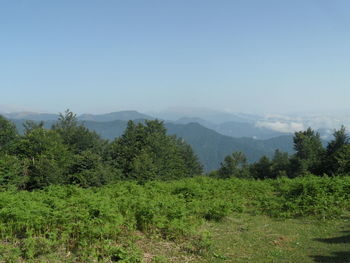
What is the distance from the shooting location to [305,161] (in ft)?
169

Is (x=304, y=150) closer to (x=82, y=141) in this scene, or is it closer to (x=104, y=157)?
(x=104, y=157)

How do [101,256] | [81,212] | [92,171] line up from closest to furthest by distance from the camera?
1. [101,256]
2. [81,212]
3. [92,171]

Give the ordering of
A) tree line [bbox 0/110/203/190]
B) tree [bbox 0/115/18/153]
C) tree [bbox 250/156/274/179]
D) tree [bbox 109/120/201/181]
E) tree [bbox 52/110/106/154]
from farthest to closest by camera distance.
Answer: tree [bbox 250/156/274/179] < tree [bbox 52/110/106/154] < tree [bbox 109/120/201/181] < tree [bbox 0/115/18/153] < tree line [bbox 0/110/203/190]

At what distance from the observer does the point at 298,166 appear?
53688 mm

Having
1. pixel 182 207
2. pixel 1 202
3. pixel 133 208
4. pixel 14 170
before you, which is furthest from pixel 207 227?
pixel 14 170

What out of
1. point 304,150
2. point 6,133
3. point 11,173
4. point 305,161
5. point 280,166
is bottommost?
point 280,166

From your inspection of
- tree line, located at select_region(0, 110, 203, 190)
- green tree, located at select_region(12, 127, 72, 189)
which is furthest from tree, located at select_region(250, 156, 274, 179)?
green tree, located at select_region(12, 127, 72, 189)

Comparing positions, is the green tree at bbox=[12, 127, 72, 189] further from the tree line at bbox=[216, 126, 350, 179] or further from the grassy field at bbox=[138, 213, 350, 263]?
the tree line at bbox=[216, 126, 350, 179]

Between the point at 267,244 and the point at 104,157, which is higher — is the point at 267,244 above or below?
above

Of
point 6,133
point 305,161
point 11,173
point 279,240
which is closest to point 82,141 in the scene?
point 6,133

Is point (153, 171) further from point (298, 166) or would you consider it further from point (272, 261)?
point (272, 261)

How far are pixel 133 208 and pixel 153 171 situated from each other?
3152 cm

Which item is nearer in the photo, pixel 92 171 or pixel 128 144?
pixel 92 171

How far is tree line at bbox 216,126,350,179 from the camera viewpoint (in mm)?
35947
